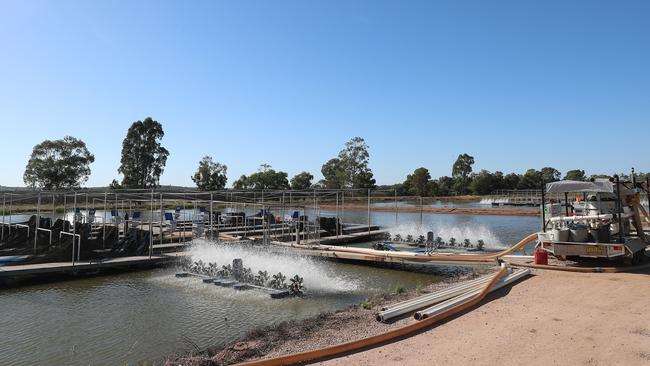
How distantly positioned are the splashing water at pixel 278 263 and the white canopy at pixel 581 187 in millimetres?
6601

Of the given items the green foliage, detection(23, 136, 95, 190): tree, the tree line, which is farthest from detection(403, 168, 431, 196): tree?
detection(23, 136, 95, 190): tree

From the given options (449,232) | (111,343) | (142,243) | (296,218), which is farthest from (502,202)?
(111,343)

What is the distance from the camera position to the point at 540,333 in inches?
266

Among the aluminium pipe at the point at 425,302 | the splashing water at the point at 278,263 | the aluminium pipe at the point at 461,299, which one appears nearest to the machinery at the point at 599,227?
the aluminium pipe at the point at 461,299

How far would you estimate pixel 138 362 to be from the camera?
26.9 ft

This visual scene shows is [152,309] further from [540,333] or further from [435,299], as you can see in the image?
[540,333]

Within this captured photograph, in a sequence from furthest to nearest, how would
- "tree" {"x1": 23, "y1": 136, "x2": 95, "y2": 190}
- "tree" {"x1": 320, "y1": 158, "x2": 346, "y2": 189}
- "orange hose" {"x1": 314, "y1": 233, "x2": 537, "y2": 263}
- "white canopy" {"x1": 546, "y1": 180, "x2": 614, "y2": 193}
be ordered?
1. "tree" {"x1": 320, "y1": 158, "x2": 346, "y2": 189}
2. "tree" {"x1": 23, "y1": 136, "x2": 95, "y2": 190}
3. "orange hose" {"x1": 314, "y1": 233, "x2": 537, "y2": 263}
4. "white canopy" {"x1": 546, "y1": 180, "x2": 614, "y2": 193}

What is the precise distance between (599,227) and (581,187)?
1156 mm

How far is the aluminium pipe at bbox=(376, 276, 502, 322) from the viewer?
775cm

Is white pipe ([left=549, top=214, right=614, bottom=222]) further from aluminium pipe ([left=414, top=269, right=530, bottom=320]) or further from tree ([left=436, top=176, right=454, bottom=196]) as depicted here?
tree ([left=436, top=176, right=454, bottom=196])

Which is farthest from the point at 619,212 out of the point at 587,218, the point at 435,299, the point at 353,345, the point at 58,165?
the point at 58,165

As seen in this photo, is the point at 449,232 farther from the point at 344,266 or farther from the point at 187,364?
the point at 187,364

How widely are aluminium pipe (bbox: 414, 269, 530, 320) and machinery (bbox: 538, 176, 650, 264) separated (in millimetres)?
1390

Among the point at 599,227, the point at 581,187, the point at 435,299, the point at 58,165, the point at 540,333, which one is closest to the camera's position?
the point at 540,333
